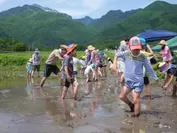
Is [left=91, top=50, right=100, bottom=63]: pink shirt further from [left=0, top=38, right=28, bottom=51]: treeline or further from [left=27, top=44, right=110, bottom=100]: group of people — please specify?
[left=0, top=38, right=28, bottom=51]: treeline

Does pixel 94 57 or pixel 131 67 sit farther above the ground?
pixel 94 57

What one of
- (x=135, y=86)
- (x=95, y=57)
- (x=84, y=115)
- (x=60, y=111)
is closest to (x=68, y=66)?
(x=60, y=111)

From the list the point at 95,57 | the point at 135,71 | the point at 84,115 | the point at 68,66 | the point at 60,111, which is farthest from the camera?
the point at 95,57

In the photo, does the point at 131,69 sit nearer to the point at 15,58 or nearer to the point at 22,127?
the point at 22,127

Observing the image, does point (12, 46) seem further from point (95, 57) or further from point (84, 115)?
point (84, 115)

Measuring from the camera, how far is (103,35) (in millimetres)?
178500

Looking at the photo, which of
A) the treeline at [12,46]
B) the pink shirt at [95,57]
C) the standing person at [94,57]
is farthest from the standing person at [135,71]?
the treeline at [12,46]

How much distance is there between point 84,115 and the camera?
711 cm

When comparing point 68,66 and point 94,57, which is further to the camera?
point 94,57

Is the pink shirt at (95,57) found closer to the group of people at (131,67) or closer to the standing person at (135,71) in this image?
the group of people at (131,67)

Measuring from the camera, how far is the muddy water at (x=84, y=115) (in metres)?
5.90

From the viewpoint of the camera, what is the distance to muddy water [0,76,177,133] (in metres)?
5.90

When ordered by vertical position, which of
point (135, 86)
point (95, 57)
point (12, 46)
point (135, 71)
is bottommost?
point (135, 86)

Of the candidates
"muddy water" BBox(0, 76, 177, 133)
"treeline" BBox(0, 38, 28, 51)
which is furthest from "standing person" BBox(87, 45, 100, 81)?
"treeline" BBox(0, 38, 28, 51)
